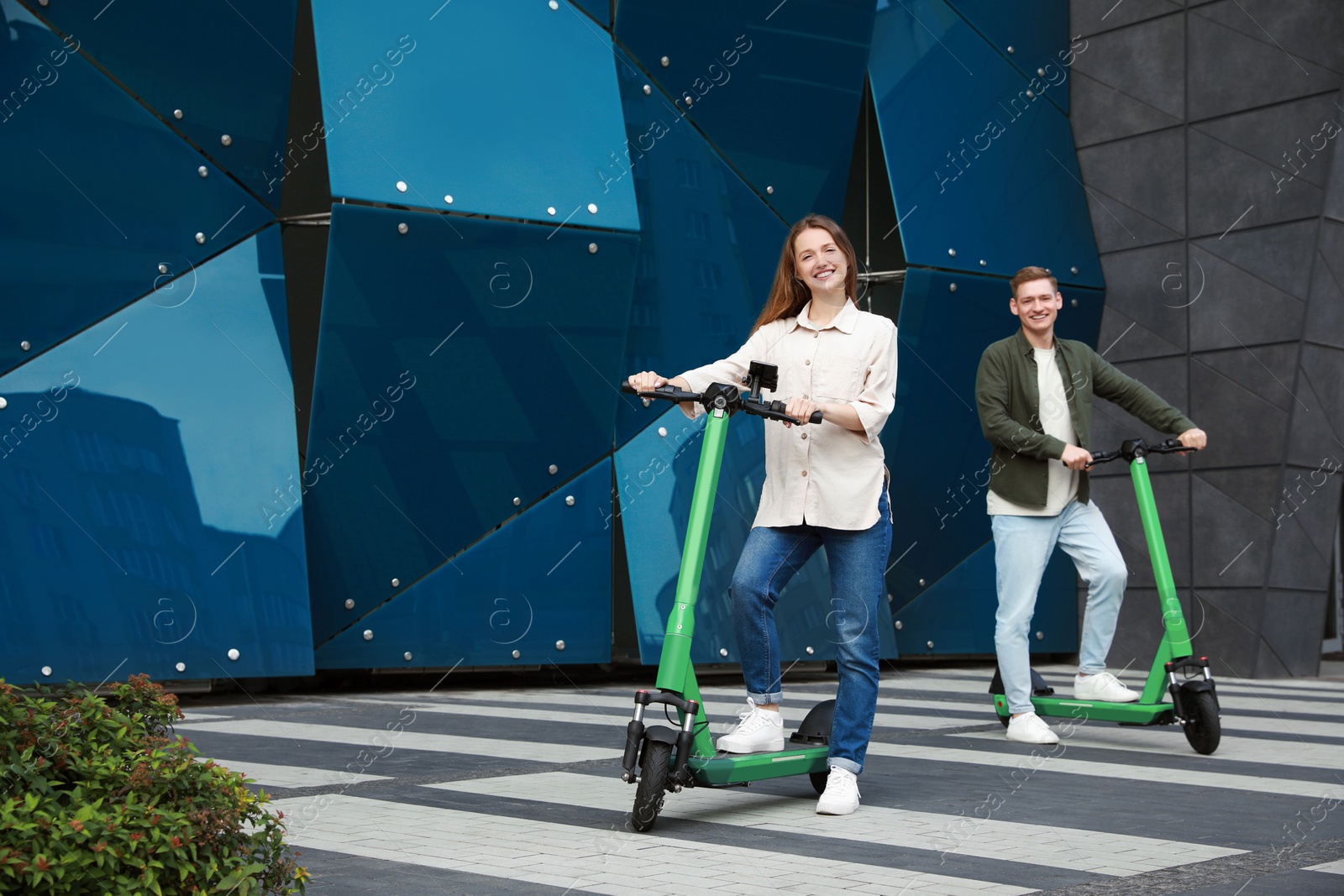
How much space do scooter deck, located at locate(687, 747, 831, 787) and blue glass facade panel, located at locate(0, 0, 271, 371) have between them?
487 cm

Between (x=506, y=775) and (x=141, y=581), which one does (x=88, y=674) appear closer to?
(x=141, y=581)

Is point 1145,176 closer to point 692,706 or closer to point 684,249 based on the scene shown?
point 684,249

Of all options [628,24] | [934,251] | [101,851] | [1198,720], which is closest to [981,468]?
[934,251]

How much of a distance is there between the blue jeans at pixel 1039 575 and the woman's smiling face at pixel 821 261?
7.11 ft

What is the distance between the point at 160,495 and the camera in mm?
7703

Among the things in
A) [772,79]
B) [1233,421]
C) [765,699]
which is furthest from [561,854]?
[1233,421]

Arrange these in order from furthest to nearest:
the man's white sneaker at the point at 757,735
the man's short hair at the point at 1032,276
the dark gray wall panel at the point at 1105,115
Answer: the dark gray wall panel at the point at 1105,115 → the man's short hair at the point at 1032,276 → the man's white sneaker at the point at 757,735

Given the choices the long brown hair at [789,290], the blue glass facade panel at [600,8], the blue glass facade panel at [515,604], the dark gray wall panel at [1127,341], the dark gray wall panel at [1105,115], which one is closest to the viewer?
the long brown hair at [789,290]

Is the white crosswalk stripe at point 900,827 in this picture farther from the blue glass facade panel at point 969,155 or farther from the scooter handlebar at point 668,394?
the blue glass facade panel at point 969,155

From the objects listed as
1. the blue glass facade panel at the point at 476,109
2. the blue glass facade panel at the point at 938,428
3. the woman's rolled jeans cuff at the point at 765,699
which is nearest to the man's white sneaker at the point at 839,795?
the woman's rolled jeans cuff at the point at 765,699

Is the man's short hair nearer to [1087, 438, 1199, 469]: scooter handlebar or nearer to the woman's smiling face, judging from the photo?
[1087, 438, 1199, 469]: scooter handlebar

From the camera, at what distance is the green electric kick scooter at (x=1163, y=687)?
237 inches

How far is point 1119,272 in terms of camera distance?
11453 millimetres

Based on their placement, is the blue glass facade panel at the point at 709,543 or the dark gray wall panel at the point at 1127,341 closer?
the blue glass facade panel at the point at 709,543
